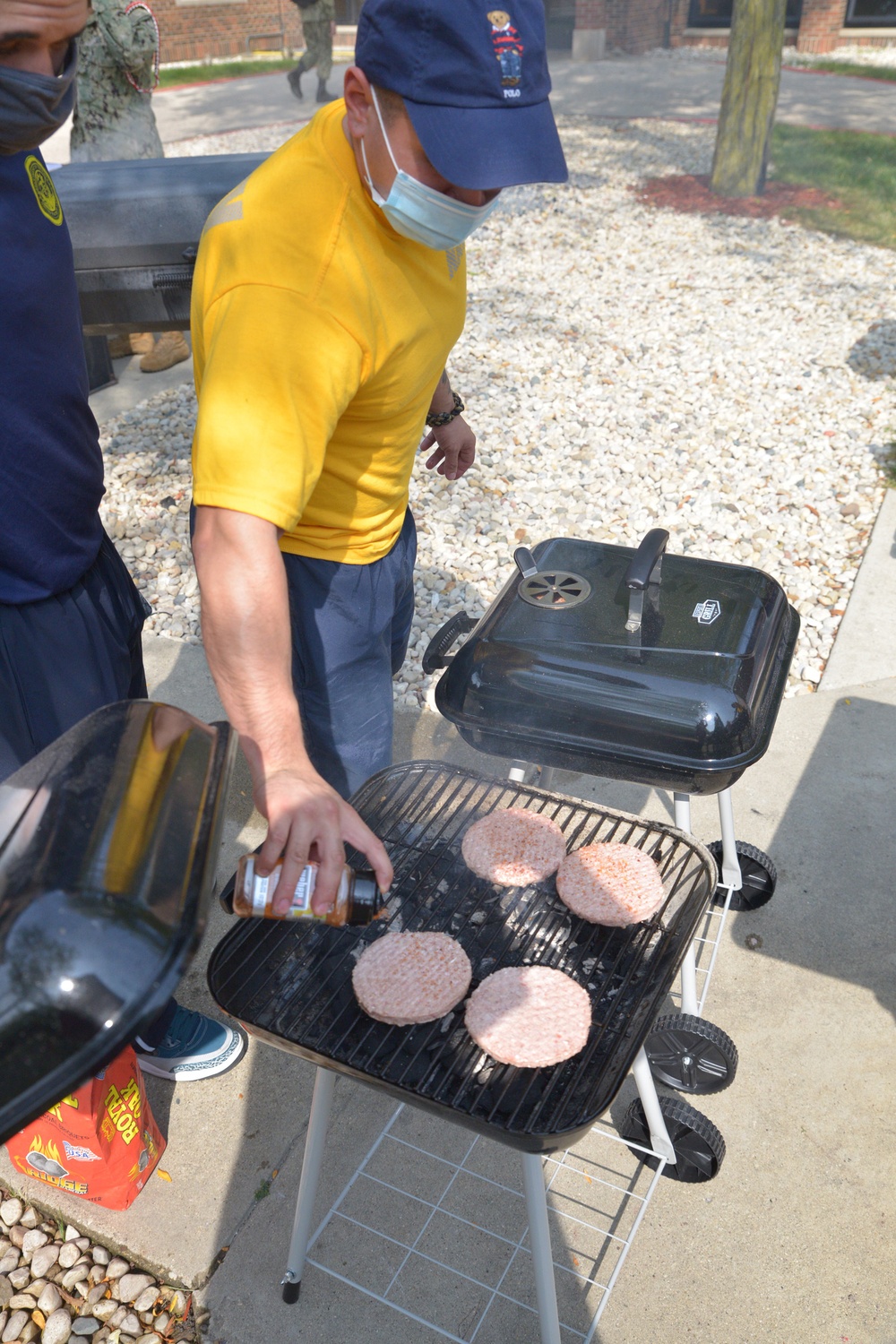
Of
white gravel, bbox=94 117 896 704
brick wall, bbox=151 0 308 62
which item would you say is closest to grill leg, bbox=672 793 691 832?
white gravel, bbox=94 117 896 704

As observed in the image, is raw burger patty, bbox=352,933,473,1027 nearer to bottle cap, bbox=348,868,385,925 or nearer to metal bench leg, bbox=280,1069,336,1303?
metal bench leg, bbox=280,1069,336,1303

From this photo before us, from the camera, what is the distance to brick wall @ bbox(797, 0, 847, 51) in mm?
18312

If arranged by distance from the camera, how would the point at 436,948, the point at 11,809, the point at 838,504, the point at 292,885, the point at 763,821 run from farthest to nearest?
the point at 838,504 → the point at 763,821 → the point at 436,948 → the point at 292,885 → the point at 11,809

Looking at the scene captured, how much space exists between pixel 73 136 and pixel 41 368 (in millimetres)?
5854

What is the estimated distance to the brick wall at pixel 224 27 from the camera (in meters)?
20.4

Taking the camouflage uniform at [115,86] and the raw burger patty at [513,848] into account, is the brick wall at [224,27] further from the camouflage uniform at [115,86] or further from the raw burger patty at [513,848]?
the raw burger patty at [513,848]

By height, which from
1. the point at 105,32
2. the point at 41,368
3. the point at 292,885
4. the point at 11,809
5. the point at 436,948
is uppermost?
the point at 105,32

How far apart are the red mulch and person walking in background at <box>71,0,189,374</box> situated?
551 centimetres

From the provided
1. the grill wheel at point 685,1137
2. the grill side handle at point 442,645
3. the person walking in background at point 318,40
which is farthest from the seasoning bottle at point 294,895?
the person walking in background at point 318,40

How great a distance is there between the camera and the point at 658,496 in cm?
512

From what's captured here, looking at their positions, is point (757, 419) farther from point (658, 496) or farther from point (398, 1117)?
point (398, 1117)

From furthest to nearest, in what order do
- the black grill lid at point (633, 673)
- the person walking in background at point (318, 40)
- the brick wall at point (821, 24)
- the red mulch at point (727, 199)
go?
the brick wall at point (821, 24), the person walking in background at point (318, 40), the red mulch at point (727, 199), the black grill lid at point (633, 673)

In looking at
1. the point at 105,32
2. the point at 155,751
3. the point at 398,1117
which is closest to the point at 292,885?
the point at 155,751

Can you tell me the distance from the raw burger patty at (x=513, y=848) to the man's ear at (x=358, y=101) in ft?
4.30
